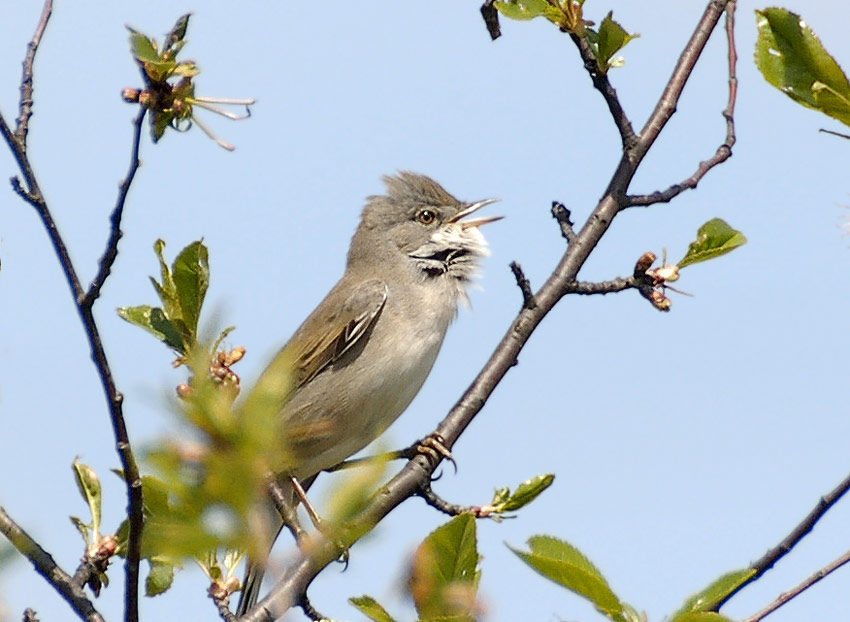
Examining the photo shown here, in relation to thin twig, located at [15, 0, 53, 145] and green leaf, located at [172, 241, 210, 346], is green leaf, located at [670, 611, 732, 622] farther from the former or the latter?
thin twig, located at [15, 0, 53, 145]

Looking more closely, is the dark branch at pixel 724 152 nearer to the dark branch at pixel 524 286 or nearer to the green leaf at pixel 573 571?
the dark branch at pixel 524 286

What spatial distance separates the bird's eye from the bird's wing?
99 cm

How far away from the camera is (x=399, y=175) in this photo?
7.65 meters

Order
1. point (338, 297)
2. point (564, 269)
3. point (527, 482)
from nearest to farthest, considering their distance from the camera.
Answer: point (527, 482) < point (564, 269) < point (338, 297)

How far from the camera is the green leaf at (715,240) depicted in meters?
3.69

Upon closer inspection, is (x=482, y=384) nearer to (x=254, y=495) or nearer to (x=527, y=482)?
(x=527, y=482)

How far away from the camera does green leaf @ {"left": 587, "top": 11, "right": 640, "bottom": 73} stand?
379cm

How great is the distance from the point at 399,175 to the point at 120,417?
552 centimetres

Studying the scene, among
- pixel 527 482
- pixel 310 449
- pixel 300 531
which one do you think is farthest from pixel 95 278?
pixel 310 449

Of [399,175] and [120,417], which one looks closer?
[120,417]

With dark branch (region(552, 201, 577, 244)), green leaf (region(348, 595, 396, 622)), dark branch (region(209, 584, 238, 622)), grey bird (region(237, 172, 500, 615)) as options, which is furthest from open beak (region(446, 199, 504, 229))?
green leaf (region(348, 595, 396, 622))

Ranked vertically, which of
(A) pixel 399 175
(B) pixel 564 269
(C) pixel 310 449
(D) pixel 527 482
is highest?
(A) pixel 399 175

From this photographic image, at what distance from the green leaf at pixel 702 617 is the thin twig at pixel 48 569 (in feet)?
4.55

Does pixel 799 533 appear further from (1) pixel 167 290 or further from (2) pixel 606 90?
(2) pixel 606 90
